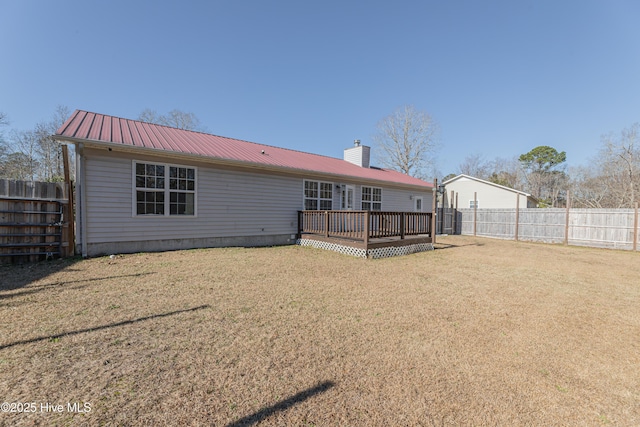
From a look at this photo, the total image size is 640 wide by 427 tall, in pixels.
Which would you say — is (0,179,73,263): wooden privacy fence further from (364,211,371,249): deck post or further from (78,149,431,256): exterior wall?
(364,211,371,249): deck post

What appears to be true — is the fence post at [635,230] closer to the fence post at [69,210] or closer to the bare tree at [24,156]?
the fence post at [69,210]

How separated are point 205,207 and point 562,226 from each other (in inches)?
636

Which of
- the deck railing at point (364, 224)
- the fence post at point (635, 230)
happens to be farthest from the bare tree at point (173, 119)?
the fence post at point (635, 230)

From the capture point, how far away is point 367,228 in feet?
26.0

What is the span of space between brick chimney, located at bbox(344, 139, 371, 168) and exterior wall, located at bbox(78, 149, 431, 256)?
4.71 m

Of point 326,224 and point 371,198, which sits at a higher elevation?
point 371,198

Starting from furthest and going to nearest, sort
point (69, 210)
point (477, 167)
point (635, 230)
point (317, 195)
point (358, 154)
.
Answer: point (477, 167) → point (358, 154) → point (317, 195) → point (635, 230) → point (69, 210)

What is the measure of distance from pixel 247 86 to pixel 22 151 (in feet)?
62.4

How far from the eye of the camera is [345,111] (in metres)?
22.9

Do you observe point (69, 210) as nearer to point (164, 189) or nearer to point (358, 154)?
point (164, 189)

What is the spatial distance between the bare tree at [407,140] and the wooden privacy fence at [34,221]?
1058 inches

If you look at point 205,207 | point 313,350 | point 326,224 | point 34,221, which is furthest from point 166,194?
point 313,350

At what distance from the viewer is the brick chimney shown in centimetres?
1650

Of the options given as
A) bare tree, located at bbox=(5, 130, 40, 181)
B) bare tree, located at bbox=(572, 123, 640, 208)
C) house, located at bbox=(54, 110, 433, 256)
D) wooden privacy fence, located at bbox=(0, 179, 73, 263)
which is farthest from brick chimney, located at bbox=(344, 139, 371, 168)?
bare tree, located at bbox=(5, 130, 40, 181)
